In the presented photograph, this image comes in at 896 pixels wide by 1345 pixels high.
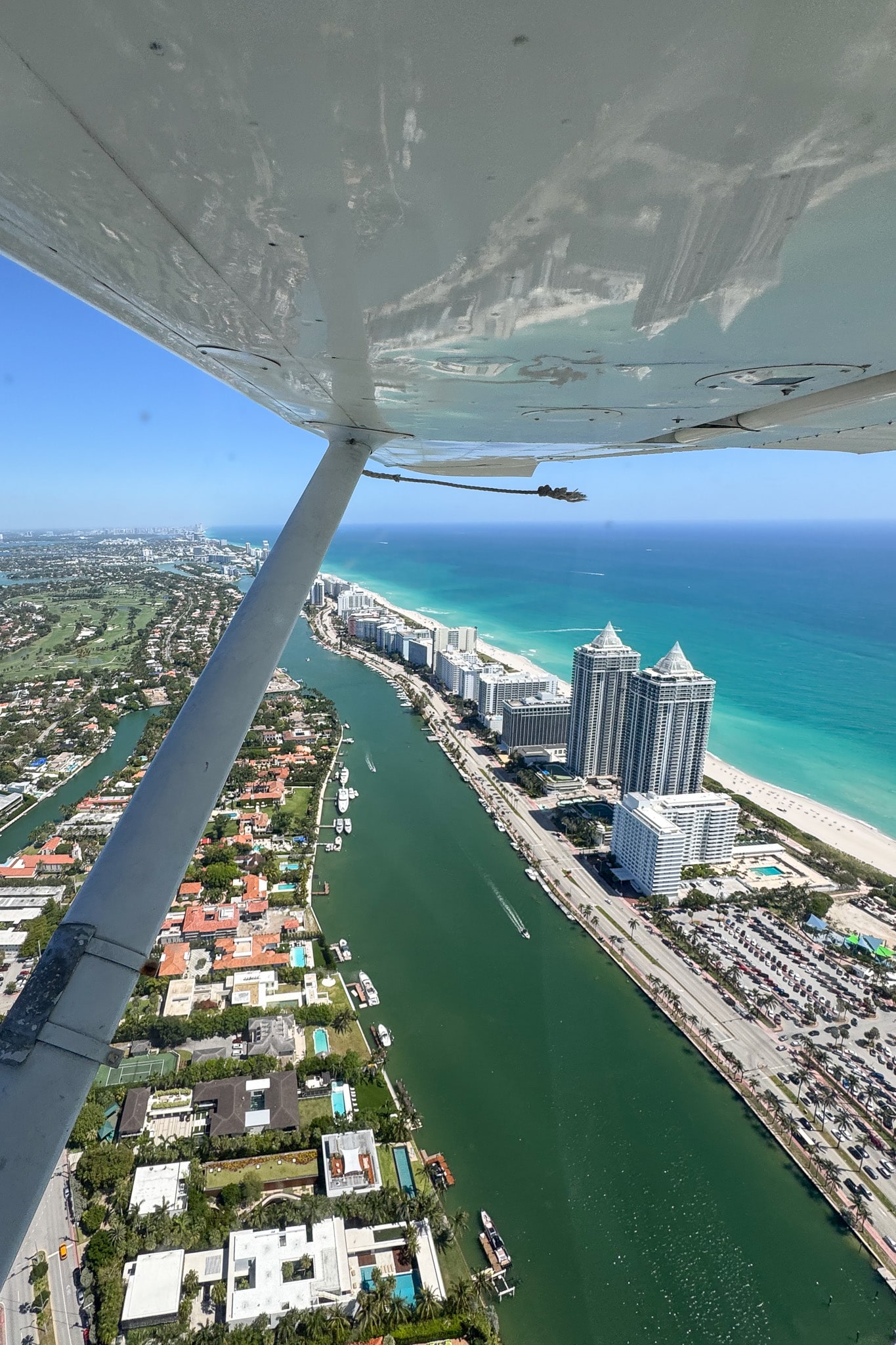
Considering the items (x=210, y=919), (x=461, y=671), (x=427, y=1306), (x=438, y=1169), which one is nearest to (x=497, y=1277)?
(x=427, y=1306)

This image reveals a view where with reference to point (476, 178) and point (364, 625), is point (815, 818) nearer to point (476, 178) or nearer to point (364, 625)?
point (476, 178)

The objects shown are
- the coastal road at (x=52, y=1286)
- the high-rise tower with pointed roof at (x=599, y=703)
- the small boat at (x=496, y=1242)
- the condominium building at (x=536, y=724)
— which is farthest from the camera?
the condominium building at (x=536, y=724)

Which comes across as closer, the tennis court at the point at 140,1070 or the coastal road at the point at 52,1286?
the coastal road at the point at 52,1286

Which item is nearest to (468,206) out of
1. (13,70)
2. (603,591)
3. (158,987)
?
(13,70)

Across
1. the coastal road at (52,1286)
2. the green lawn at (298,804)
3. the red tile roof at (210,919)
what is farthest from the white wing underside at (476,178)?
the green lawn at (298,804)

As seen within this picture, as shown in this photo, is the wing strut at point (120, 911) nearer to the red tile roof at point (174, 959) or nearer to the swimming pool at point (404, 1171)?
the swimming pool at point (404, 1171)

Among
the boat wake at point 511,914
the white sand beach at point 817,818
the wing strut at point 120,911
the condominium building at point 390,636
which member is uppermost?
the wing strut at point 120,911

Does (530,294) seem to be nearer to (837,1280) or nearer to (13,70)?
(13,70)
